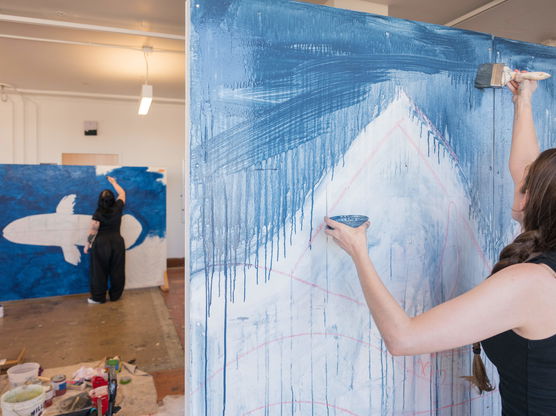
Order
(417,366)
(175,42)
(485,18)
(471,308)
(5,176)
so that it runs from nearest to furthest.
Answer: (471,308) → (417,366) → (485,18) → (175,42) → (5,176)

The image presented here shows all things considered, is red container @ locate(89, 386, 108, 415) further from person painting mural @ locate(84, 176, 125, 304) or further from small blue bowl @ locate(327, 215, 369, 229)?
person painting mural @ locate(84, 176, 125, 304)

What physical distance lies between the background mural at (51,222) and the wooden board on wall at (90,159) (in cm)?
155

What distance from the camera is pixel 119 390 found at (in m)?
2.54

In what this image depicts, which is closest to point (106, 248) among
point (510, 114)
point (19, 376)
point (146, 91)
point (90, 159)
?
point (146, 91)

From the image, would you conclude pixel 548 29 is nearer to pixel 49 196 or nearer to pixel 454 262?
pixel 454 262

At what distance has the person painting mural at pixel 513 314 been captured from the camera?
729 mm

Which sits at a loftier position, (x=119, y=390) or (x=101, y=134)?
(x=101, y=134)

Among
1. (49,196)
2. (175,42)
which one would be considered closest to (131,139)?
(49,196)

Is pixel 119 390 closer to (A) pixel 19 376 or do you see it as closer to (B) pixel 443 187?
(A) pixel 19 376

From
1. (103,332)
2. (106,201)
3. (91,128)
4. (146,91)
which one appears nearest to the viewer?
(103,332)

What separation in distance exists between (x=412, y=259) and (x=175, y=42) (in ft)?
11.0

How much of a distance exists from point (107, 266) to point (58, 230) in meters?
0.75

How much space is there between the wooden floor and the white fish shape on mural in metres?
0.66

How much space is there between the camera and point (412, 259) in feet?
4.09
